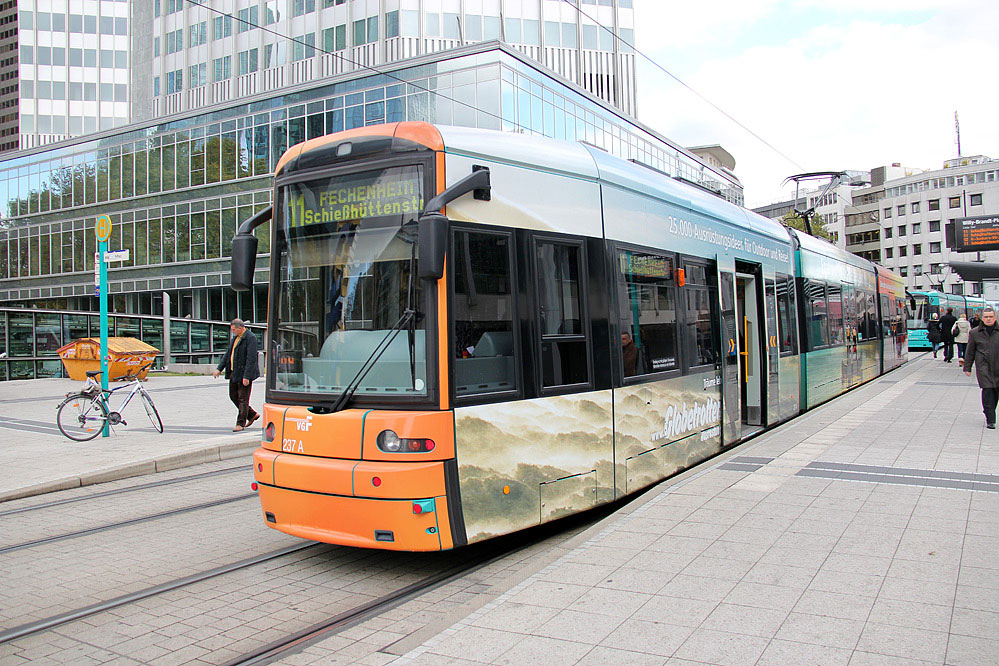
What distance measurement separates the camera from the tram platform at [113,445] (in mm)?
9141

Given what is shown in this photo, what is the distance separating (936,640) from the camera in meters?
3.58

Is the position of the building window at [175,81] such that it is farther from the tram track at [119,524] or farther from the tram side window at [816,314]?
the tram track at [119,524]

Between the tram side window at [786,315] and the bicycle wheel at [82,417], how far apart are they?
10402mm

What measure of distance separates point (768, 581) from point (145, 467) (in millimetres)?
7966

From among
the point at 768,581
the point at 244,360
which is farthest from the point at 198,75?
the point at 768,581

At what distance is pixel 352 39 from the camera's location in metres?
42.5

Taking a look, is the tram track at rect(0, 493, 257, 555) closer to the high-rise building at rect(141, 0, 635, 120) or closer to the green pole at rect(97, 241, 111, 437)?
the green pole at rect(97, 241, 111, 437)

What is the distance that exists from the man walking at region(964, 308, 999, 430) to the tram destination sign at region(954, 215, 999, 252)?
28.3m

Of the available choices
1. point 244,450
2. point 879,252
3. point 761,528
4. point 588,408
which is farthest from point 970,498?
point 879,252

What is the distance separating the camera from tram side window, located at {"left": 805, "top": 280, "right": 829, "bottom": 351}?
44.4 feet

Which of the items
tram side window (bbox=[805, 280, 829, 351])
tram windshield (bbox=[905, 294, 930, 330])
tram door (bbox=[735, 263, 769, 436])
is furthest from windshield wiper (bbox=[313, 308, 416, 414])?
tram windshield (bbox=[905, 294, 930, 330])

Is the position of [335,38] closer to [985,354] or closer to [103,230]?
[103,230]

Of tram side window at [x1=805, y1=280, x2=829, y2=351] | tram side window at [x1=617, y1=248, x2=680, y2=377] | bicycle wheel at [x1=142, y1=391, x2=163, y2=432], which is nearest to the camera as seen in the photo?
tram side window at [x1=617, y1=248, x2=680, y2=377]

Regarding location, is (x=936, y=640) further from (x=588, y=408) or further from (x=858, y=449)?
(x=858, y=449)
